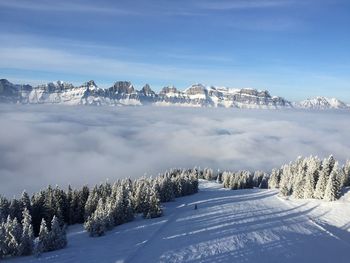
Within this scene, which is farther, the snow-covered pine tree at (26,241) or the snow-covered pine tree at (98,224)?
the snow-covered pine tree at (98,224)

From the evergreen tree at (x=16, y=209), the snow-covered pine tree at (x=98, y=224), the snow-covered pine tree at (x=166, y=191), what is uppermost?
the snow-covered pine tree at (x=98, y=224)

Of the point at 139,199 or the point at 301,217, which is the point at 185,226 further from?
the point at 301,217

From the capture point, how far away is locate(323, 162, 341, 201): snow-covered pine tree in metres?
90.6

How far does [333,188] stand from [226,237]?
4317cm

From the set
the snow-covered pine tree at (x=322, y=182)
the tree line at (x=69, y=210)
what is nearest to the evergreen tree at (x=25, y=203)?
the tree line at (x=69, y=210)

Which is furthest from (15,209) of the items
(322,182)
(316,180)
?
(316,180)

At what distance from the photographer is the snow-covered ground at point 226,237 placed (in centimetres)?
4975

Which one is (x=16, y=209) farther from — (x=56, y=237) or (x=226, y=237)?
(x=226, y=237)

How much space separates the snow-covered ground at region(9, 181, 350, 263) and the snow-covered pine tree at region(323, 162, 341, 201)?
369 centimetres

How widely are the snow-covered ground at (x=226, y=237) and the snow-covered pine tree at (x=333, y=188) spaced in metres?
3.69

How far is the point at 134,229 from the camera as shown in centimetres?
6588

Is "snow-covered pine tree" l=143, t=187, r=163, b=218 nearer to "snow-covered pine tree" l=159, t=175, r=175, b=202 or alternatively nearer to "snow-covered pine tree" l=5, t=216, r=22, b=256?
"snow-covered pine tree" l=159, t=175, r=175, b=202

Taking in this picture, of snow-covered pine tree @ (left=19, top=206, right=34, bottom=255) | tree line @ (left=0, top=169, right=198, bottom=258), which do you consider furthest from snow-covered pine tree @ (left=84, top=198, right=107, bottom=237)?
snow-covered pine tree @ (left=19, top=206, right=34, bottom=255)

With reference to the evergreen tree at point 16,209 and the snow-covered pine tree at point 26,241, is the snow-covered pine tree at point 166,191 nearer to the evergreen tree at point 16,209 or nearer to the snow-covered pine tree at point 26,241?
the evergreen tree at point 16,209
